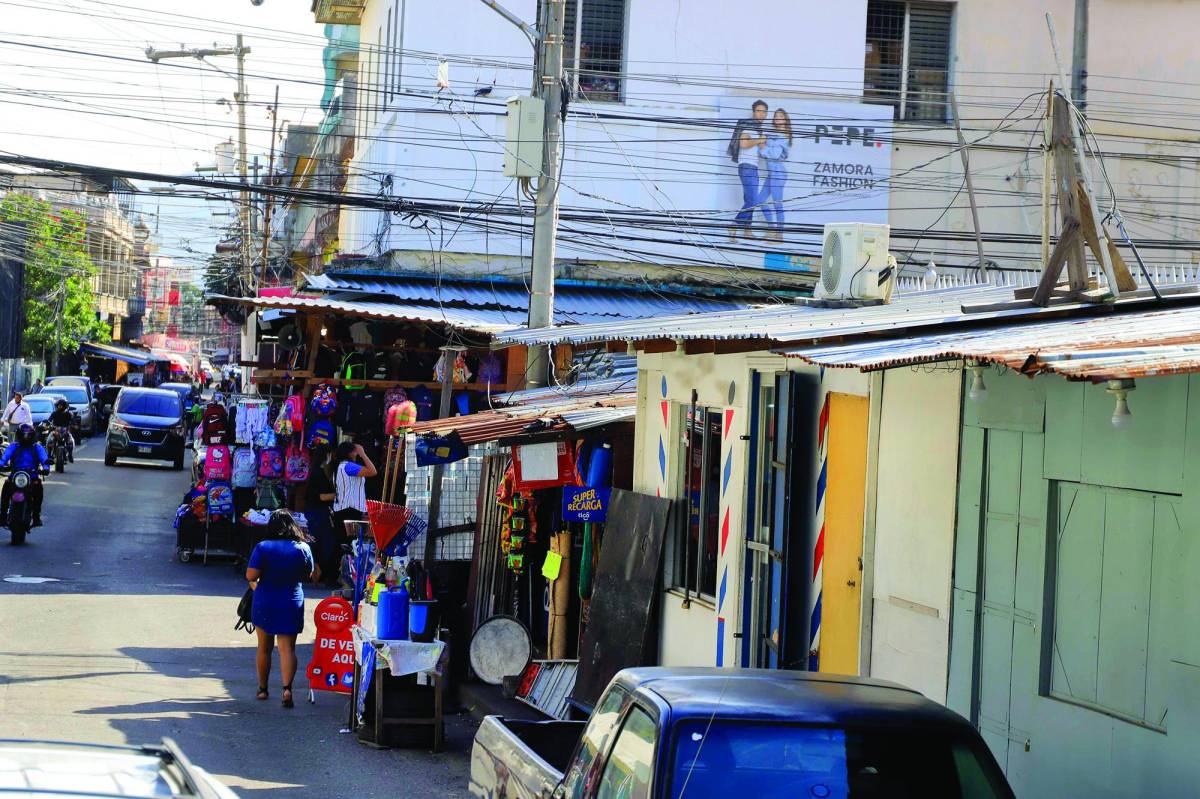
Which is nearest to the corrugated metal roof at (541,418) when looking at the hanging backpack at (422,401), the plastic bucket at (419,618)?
the plastic bucket at (419,618)

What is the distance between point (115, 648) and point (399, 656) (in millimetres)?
4358

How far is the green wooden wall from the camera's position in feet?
18.4

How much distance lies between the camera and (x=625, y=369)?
716 inches

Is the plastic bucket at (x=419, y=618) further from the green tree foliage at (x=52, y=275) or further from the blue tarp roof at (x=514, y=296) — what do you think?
the green tree foliage at (x=52, y=275)

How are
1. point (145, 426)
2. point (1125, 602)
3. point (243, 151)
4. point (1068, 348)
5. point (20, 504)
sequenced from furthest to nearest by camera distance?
point (243, 151)
point (145, 426)
point (20, 504)
point (1125, 602)
point (1068, 348)

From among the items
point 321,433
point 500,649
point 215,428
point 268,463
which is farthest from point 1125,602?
point 215,428

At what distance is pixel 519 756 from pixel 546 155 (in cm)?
1011

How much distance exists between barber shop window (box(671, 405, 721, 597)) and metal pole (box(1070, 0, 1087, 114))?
18130 millimetres

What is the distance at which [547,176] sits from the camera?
51.0ft

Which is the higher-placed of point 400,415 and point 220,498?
point 400,415

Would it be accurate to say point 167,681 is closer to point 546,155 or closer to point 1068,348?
point 546,155

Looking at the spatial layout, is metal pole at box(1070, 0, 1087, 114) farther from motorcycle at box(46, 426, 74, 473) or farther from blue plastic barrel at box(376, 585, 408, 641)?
motorcycle at box(46, 426, 74, 473)

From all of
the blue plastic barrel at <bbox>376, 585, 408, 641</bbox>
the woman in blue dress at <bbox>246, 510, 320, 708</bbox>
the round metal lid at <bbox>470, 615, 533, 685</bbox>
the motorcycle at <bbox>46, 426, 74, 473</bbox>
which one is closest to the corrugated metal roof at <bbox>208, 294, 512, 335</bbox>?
the round metal lid at <bbox>470, 615, 533, 685</bbox>

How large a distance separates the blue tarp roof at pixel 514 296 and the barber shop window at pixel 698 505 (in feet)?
29.6
